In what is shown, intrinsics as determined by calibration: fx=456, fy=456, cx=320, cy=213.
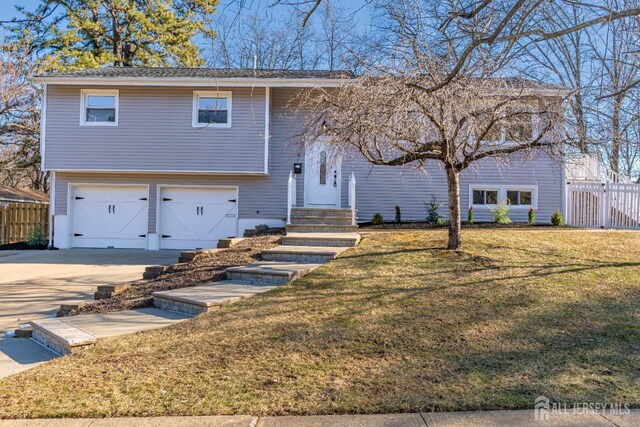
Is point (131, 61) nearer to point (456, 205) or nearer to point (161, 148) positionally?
point (161, 148)

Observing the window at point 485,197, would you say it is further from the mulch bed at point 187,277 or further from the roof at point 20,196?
the roof at point 20,196

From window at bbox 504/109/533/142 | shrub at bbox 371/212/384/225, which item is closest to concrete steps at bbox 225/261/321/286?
window at bbox 504/109/533/142

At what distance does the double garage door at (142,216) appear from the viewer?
48.2 feet

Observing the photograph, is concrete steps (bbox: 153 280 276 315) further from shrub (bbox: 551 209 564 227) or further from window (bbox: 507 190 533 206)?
window (bbox: 507 190 533 206)

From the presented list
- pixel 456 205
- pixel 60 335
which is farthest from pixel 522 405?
pixel 456 205

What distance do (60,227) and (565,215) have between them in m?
15.8

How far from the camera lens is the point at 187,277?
7.64 m

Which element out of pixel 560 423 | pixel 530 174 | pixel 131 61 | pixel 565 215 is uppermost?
pixel 131 61

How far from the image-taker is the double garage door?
14695 mm

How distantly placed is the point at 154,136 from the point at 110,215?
3.07m

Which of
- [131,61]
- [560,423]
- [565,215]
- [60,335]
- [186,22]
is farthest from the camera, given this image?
[131,61]

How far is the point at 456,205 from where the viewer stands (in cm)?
805

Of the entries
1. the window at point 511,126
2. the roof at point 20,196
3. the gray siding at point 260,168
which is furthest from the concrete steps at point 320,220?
the roof at point 20,196
